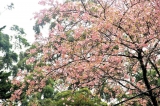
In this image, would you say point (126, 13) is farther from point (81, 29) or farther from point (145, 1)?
point (81, 29)

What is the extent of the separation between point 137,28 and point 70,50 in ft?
5.59

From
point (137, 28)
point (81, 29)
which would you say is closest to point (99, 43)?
point (81, 29)

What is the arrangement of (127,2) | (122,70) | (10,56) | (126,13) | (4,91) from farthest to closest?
1. (10,56)
2. (4,91)
3. (122,70)
4. (127,2)
5. (126,13)

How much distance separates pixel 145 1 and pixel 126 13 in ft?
1.80

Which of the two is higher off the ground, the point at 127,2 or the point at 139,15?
the point at 127,2

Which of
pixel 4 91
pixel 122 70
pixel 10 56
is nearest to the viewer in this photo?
pixel 122 70

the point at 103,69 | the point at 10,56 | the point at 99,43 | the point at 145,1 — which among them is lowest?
the point at 103,69

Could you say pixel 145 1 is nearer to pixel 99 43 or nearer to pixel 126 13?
pixel 126 13

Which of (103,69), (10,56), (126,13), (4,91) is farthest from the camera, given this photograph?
(10,56)

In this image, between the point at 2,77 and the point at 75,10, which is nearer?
the point at 75,10

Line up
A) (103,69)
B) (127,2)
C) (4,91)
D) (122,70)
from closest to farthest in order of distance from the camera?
(127,2) < (103,69) < (122,70) < (4,91)

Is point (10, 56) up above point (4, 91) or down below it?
above

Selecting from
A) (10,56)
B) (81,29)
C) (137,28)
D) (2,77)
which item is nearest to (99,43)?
(81,29)

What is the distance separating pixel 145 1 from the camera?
5.23 metres
